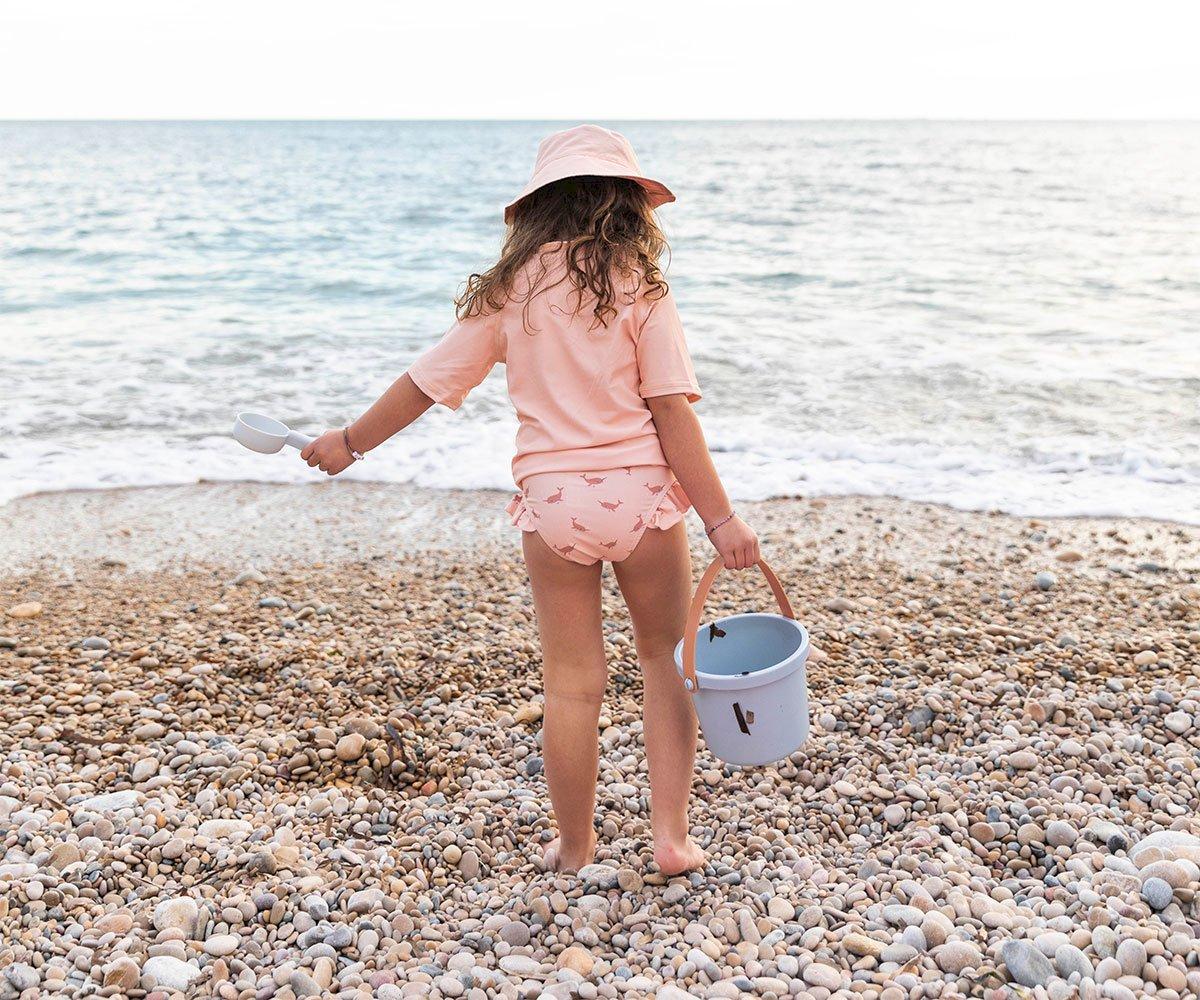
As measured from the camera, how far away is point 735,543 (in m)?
2.26

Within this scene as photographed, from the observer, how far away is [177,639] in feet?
12.6

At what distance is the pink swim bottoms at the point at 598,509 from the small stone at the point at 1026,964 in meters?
1.08

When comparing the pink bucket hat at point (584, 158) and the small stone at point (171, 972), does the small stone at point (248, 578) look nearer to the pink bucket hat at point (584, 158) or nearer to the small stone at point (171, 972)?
the small stone at point (171, 972)

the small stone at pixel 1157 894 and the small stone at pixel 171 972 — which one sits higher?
the small stone at pixel 1157 894

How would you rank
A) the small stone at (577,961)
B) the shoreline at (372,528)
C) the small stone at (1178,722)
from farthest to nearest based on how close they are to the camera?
1. the shoreline at (372,528)
2. the small stone at (1178,722)
3. the small stone at (577,961)

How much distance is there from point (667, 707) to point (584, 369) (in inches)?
34.1

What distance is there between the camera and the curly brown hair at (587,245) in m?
2.16

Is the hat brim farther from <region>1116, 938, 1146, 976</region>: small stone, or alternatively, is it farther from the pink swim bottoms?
<region>1116, 938, 1146, 976</region>: small stone

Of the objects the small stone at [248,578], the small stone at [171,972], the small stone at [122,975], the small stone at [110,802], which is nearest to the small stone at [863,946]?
the small stone at [171,972]

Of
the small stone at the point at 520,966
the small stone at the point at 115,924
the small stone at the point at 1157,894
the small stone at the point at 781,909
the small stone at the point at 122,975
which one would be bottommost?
the small stone at the point at 781,909

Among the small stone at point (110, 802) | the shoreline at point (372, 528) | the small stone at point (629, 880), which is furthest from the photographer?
the shoreline at point (372, 528)

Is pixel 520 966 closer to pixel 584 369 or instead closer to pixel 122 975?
pixel 122 975

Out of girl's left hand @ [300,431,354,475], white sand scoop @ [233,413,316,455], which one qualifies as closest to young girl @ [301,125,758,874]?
girl's left hand @ [300,431,354,475]

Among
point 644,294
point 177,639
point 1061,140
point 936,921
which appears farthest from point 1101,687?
point 1061,140
